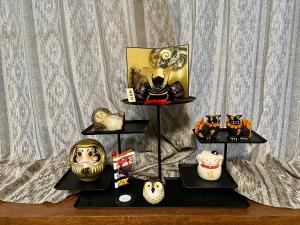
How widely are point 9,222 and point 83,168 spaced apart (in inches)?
11.1

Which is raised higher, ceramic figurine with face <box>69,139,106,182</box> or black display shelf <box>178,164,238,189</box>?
ceramic figurine with face <box>69,139,106,182</box>

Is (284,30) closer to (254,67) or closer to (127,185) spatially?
(254,67)

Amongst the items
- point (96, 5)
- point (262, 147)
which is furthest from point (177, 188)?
point (96, 5)

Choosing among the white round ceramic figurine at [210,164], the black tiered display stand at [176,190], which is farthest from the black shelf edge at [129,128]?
the white round ceramic figurine at [210,164]

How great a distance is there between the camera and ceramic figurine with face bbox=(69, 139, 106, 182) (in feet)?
2.96

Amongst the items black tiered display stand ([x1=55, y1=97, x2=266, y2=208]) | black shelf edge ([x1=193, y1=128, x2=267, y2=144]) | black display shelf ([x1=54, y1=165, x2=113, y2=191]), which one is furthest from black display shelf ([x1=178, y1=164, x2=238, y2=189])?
black display shelf ([x1=54, y1=165, x2=113, y2=191])

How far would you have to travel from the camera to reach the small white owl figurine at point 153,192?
2.82 feet

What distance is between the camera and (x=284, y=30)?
106 centimetres

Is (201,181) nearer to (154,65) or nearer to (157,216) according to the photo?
(157,216)

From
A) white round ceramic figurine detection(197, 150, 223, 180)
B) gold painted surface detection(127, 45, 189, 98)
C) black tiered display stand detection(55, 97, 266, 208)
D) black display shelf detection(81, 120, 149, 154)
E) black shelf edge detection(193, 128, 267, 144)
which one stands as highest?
gold painted surface detection(127, 45, 189, 98)

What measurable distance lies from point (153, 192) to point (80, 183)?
28 centimetres

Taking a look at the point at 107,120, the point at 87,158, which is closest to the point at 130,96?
the point at 107,120

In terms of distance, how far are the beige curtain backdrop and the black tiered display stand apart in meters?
0.09

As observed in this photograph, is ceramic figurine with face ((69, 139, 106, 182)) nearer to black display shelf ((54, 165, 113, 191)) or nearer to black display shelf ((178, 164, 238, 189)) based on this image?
black display shelf ((54, 165, 113, 191))
